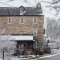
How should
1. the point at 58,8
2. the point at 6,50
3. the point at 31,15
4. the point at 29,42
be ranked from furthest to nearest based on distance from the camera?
the point at 58,8 < the point at 31,15 < the point at 29,42 < the point at 6,50

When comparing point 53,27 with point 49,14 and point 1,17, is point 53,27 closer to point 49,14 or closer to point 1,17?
point 49,14

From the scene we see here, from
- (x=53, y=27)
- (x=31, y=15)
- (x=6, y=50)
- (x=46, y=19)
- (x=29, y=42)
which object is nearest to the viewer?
(x=6, y=50)

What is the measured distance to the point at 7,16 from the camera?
5578 centimetres

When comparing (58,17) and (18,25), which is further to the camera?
(58,17)

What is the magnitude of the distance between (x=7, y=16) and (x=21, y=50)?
10344mm

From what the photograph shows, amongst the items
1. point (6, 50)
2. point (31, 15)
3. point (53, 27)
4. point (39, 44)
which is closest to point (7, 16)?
point (31, 15)

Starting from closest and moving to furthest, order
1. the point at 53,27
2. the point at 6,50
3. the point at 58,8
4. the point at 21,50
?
the point at 6,50, the point at 21,50, the point at 53,27, the point at 58,8

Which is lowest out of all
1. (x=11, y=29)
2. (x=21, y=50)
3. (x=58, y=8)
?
(x=21, y=50)

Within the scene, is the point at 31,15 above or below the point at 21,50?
above

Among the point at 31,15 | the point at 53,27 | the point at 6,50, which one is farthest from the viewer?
the point at 53,27

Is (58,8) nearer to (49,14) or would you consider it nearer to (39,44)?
(49,14)

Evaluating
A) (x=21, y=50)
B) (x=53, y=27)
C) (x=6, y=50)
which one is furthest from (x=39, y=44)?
(x=53, y=27)

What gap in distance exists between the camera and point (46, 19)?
100750 mm

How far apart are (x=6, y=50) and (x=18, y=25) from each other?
2279 centimetres
